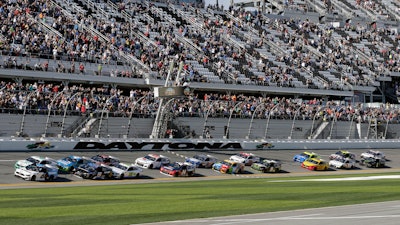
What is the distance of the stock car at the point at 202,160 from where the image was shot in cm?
5153

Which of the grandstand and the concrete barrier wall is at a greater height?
the grandstand

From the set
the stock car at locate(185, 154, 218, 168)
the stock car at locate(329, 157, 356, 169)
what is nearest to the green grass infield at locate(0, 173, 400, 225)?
the stock car at locate(185, 154, 218, 168)

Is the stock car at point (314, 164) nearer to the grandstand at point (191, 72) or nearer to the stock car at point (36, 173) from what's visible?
the grandstand at point (191, 72)

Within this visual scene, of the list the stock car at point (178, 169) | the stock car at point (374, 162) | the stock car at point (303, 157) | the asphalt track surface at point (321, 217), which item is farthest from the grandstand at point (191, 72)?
the asphalt track surface at point (321, 217)

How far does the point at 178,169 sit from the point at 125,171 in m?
4.23

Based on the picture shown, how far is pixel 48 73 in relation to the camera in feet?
188

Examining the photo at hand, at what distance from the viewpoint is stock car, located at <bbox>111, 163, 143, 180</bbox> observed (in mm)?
44250

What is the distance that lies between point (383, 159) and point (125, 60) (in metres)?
25.0

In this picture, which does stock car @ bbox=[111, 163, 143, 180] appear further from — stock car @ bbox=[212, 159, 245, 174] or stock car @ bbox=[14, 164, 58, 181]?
stock car @ bbox=[212, 159, 245, 174]

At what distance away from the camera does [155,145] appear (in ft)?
183

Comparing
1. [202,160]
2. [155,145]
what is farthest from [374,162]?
[155,145]

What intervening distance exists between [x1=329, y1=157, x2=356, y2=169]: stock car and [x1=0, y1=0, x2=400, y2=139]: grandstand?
5761 millimetres

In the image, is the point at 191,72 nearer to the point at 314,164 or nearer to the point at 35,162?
the point at 314,164

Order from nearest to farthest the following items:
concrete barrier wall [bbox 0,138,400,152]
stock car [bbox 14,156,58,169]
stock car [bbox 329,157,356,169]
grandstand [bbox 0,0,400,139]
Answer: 1. stock car [bbox 14,156,58,169]
2. concrete barrier wall [bbox 0,138,400,152]
3. grandstand [bbox 0,0,400,139]
4. stock car [bbox 329,157,356,169]
